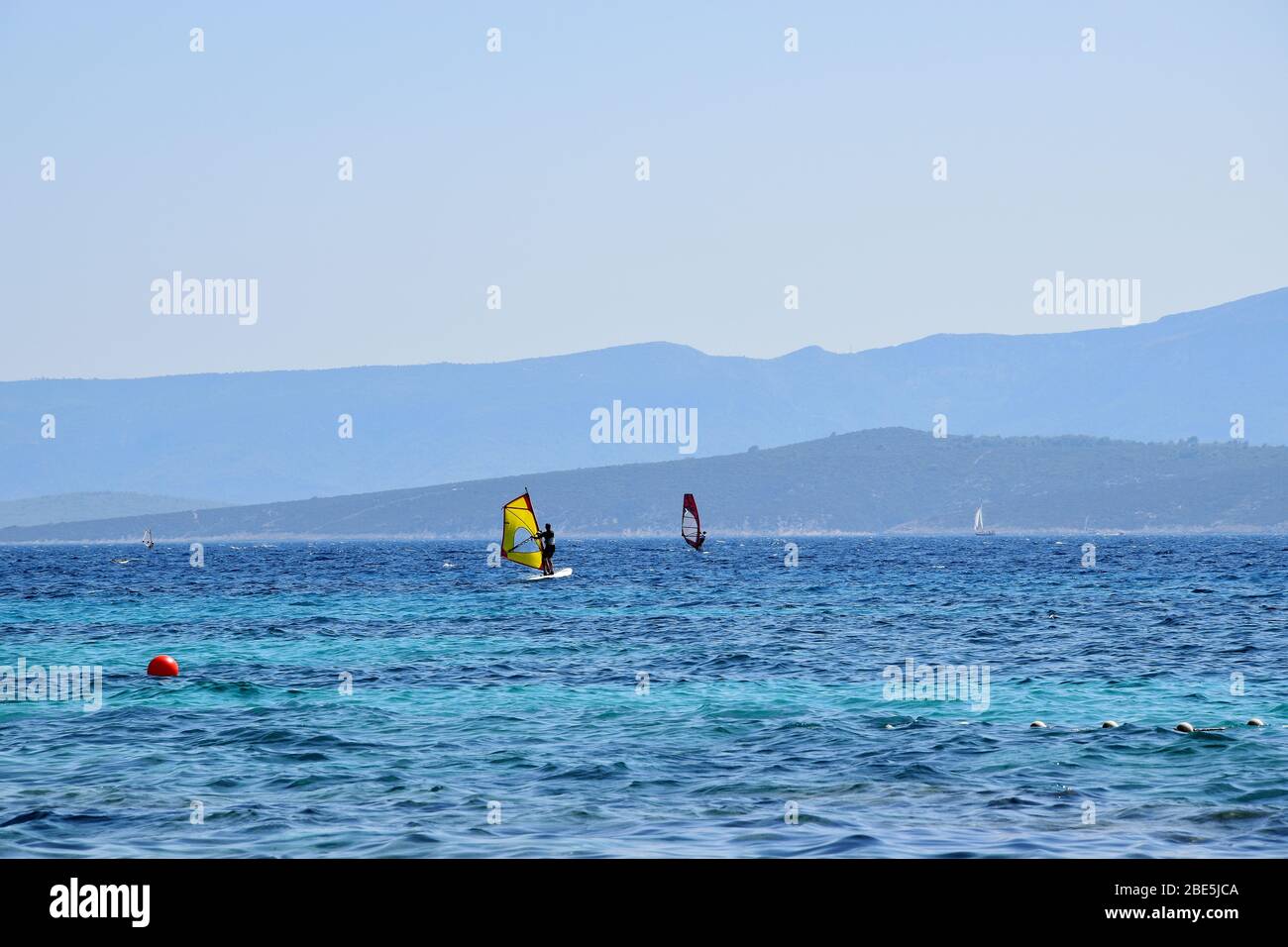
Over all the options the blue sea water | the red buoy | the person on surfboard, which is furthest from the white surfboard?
the red buoy

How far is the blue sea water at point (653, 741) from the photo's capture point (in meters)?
17.9

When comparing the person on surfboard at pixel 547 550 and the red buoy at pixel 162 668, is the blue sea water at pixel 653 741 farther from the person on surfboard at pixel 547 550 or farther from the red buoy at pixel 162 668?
the person on surfboard at pixel 547 550

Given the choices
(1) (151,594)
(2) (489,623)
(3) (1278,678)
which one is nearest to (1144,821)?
(3) (1278,678)

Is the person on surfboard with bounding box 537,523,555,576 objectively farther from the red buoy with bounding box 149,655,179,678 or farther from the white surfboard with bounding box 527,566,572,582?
the red buoy with bounding box 149,655,179,678

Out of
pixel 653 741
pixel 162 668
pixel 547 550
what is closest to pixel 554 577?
pixel 547 550

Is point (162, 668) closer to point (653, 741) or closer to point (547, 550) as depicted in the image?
point (653, 741)

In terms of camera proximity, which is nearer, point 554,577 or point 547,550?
point 547,550

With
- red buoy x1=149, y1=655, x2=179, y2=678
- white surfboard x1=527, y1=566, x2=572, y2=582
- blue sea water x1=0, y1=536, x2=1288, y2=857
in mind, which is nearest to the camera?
blue sea water x1=0, y1=536, x2=1288, y2=857

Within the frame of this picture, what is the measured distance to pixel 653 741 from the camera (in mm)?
25859

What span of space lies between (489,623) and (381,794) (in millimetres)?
37490

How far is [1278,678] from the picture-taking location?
3447 cm

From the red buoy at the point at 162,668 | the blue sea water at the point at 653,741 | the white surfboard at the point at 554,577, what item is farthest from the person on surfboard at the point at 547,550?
the red buoy at the point at 162,668

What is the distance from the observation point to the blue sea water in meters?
17.9
